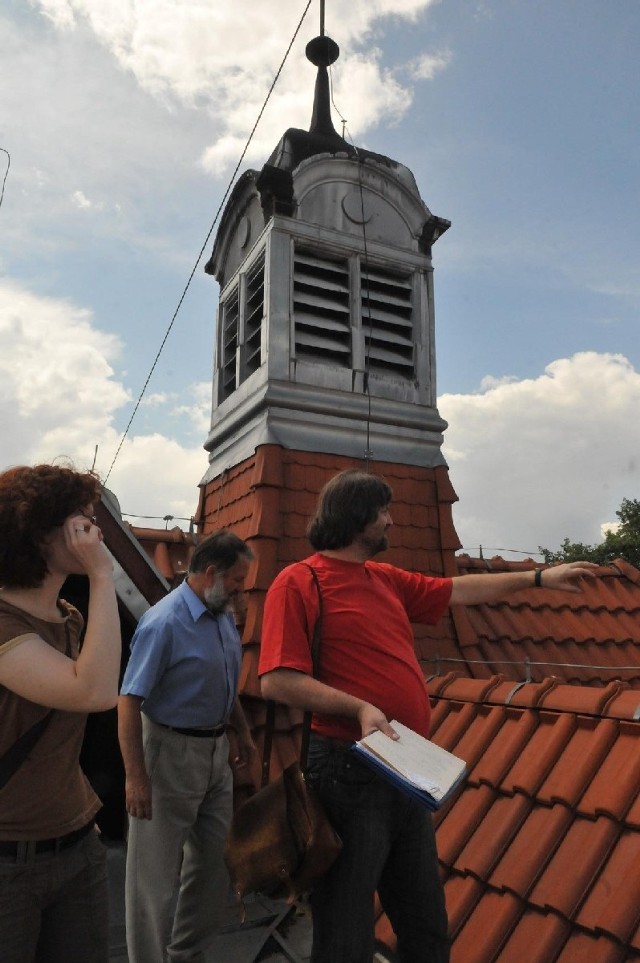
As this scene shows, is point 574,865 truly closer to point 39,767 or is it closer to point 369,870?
point 369,870

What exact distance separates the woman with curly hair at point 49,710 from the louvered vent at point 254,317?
12.8 feet

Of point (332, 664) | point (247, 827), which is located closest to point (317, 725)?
point (332, 664)

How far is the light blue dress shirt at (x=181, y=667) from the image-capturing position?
2.79 meters

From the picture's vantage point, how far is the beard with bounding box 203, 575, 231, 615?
3.04 m

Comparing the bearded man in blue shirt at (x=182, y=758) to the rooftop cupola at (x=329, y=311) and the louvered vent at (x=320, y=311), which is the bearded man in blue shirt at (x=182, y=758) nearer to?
the rooftop cupola at (x=329, y=311)

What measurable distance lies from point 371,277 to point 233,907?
15.7 ft

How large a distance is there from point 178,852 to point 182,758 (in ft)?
1.30

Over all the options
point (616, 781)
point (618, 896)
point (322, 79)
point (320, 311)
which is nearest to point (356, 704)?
point (618, 896)

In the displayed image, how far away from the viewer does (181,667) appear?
2.87 meters

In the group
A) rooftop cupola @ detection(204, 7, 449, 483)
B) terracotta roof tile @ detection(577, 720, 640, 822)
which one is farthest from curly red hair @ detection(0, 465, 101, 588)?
rooftop cupola @ detection(204, 7, 449, 483)

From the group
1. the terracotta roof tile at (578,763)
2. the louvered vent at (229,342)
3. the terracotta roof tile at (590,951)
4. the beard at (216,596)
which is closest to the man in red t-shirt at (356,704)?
the terracotta roof tile at (590,951)

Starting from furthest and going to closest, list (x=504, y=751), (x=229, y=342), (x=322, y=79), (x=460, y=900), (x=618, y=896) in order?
(x=322, y=79) < (x=229, y=342) < (x=504, y=751) < (x=460, y=900) < (x=618, y=896)

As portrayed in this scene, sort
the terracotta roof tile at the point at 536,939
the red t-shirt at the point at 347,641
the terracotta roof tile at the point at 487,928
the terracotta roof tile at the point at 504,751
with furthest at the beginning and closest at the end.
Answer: the terracotta roof tile at the point at 504,751 → the terracotta roof tile at the point at 487,928 → the terracotta roof tile at the point at 536,939 → the red t-shirt at the point at 347,641

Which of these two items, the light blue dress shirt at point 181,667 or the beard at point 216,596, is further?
the beard at point 216,596
